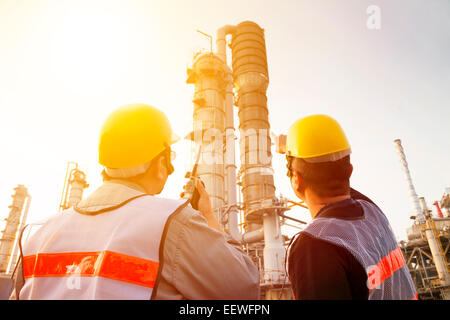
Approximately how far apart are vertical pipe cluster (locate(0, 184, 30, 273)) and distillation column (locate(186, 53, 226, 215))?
964 inches

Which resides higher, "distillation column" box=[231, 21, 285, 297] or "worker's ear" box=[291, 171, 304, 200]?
"distillation column" box=[231, 21, 285, 297]

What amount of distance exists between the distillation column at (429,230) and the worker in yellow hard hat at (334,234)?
111 feet

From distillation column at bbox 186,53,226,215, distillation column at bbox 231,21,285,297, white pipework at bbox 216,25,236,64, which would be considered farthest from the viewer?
white pipework at bbox 216,25,236,64

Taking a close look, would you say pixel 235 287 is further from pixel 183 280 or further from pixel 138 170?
pixel 138 170

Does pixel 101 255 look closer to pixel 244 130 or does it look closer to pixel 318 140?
pixel 318 140

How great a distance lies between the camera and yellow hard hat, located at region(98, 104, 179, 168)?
2170mm

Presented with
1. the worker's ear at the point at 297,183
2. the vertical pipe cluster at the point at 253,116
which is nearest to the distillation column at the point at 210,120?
the vertical pipe cluster at the point at 253,116

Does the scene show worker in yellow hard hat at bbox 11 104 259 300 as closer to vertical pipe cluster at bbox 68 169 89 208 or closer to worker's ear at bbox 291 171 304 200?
worker's ear at bbox 291 171 304 200

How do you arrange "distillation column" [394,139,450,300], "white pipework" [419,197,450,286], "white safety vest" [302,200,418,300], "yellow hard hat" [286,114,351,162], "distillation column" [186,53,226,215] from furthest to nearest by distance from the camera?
"white pipework" [419,197,450,286]
"distillation column" [394,139,450,300]
"distillation column" [186,53,226,215]
"yellow hard hat" [286,114,351,162]
"white safety vest" [302,200,418,300]

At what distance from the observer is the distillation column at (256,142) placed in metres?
23.4

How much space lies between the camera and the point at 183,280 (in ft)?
5.46

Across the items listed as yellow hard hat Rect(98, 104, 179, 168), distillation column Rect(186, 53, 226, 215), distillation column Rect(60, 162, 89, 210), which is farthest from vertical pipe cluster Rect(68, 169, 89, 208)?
yellow hard hat Rect(98, 104, 179, 168)

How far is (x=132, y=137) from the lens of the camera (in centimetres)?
220

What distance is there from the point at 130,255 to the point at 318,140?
1.63 meters
